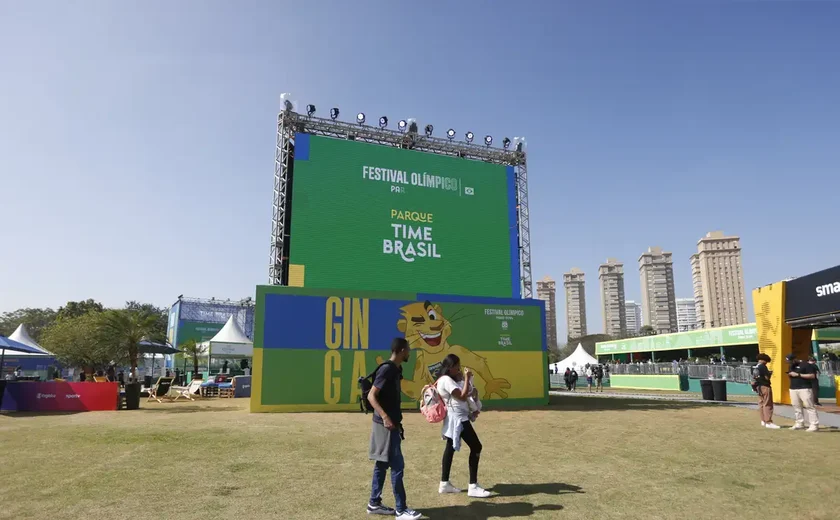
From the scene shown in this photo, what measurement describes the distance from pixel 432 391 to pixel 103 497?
389 cm

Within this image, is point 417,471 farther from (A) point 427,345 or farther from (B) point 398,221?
(B) point 398,221

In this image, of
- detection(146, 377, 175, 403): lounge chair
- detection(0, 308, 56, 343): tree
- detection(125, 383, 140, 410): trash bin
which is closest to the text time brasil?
detection(125, 383, 140, 410): trash bin

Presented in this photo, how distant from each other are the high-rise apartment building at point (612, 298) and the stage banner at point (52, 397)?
155914 mm

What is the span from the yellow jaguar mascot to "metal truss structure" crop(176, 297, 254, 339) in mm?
41410

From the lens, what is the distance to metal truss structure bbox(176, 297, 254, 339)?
58.6m

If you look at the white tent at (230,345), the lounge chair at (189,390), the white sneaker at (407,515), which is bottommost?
the lounge chair at (189,390)

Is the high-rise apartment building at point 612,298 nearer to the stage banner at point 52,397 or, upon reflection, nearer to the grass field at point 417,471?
the grass field at point 417,471

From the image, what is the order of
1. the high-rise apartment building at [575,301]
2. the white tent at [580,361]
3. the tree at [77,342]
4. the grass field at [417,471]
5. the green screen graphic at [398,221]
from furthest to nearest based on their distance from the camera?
the high-rise apartment building at [575,301] → the white tent at [580,361] → the tree at [77,342] → the green screen graphic at [398,221] → the grass field at [417,471]

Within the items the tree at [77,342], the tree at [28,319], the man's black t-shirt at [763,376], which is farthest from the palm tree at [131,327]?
the tree at [28,319]

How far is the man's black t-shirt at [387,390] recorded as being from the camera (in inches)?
209

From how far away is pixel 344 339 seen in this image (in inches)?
715

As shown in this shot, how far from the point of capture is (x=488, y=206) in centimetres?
2705

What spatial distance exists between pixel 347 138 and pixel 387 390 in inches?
874

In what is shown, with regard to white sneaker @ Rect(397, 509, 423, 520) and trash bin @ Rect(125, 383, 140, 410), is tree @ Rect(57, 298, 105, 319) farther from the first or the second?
white sneaker @ Rect(397, 509, 423, 520)
